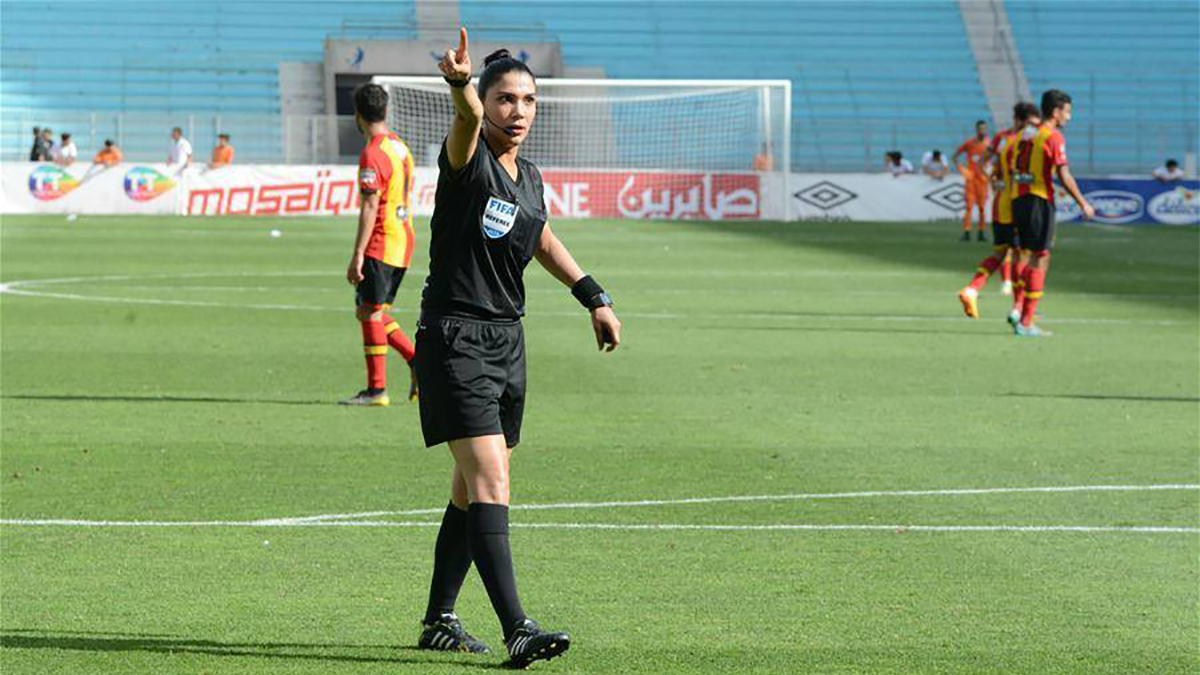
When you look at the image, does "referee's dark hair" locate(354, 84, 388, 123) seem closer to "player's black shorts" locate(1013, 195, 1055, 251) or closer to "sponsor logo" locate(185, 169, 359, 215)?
"player's black shorts" locate(1013, 195, 1055, 251)

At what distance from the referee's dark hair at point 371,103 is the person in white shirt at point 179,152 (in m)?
32.0

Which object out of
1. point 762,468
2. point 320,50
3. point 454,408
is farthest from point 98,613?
point 320,50

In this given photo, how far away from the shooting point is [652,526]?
8469 millimetres

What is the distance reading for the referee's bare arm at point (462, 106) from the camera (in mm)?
5473

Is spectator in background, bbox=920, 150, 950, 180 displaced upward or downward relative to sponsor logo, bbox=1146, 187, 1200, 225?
upward

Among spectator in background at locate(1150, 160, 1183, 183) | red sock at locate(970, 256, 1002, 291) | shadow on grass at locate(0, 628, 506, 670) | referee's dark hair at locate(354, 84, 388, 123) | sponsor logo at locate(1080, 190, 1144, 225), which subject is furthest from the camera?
spectator in background at locate(1150, 160, 1183, 183)

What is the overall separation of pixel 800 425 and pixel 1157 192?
34.1m

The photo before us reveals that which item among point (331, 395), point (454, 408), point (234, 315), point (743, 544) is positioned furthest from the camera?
point (234, 315)

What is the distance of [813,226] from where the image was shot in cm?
4047

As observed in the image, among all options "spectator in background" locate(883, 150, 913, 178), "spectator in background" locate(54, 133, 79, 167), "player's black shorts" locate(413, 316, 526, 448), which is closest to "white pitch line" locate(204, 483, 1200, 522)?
"player's black shorts" locate(413, 316, 526, 448)

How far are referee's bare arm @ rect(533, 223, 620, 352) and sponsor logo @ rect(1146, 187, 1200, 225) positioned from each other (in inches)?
1551

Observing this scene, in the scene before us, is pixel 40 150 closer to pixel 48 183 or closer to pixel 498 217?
pixel 48 183

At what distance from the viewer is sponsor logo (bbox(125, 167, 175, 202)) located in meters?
43.0

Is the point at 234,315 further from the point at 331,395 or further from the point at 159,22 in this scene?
the point at 159,22
